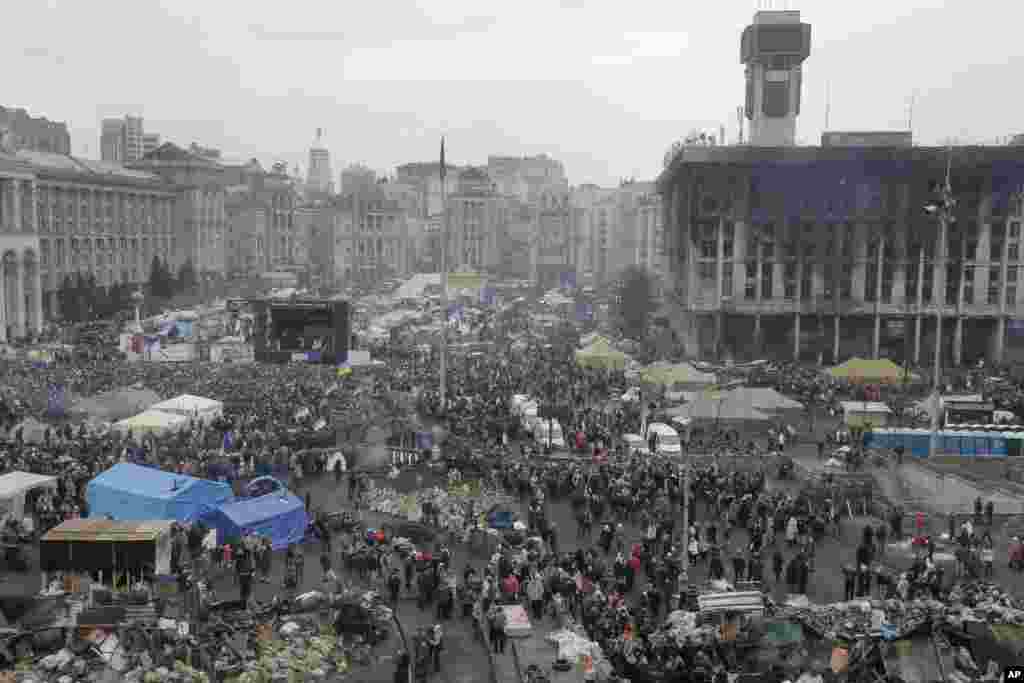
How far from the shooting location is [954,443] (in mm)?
30625

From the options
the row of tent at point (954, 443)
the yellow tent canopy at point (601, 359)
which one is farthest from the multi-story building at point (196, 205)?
the row of tent at point (954, 443)

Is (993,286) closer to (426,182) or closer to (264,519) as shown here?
(264,519)

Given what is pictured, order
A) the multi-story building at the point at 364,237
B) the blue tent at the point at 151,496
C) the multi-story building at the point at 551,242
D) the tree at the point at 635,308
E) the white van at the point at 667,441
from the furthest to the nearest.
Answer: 1. the multi-story building at the point at 551,242
2. the multi-story building at the point at 364,237
3. the tree at the point at 635,308
4. the white van at the point at 667,441
5. the blue tent at the point at 151,496

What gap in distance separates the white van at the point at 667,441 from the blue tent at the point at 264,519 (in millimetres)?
11747

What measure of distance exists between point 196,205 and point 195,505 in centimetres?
8902

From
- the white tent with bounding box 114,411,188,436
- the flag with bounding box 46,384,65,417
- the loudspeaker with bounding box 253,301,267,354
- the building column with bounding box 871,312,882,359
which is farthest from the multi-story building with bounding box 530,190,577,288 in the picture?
the white tent with bounding box 114,411,188,436

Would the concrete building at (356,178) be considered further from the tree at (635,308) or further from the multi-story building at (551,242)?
the tree at (635,308)

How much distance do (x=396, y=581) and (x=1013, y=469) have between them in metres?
17.5

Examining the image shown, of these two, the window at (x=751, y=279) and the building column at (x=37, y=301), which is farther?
the building column at (x=37, y=301)

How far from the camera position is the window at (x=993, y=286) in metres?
55.1

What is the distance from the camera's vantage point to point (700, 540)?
2192 cm

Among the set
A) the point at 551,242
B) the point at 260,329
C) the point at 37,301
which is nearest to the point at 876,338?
the point at 260,329

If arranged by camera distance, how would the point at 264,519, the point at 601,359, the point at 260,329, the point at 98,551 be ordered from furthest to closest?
1. the point at 260,329
2. the point at 601,359
3. the point at 264,519
4. the point at 98,551

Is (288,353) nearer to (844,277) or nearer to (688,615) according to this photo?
→ (844,277)
